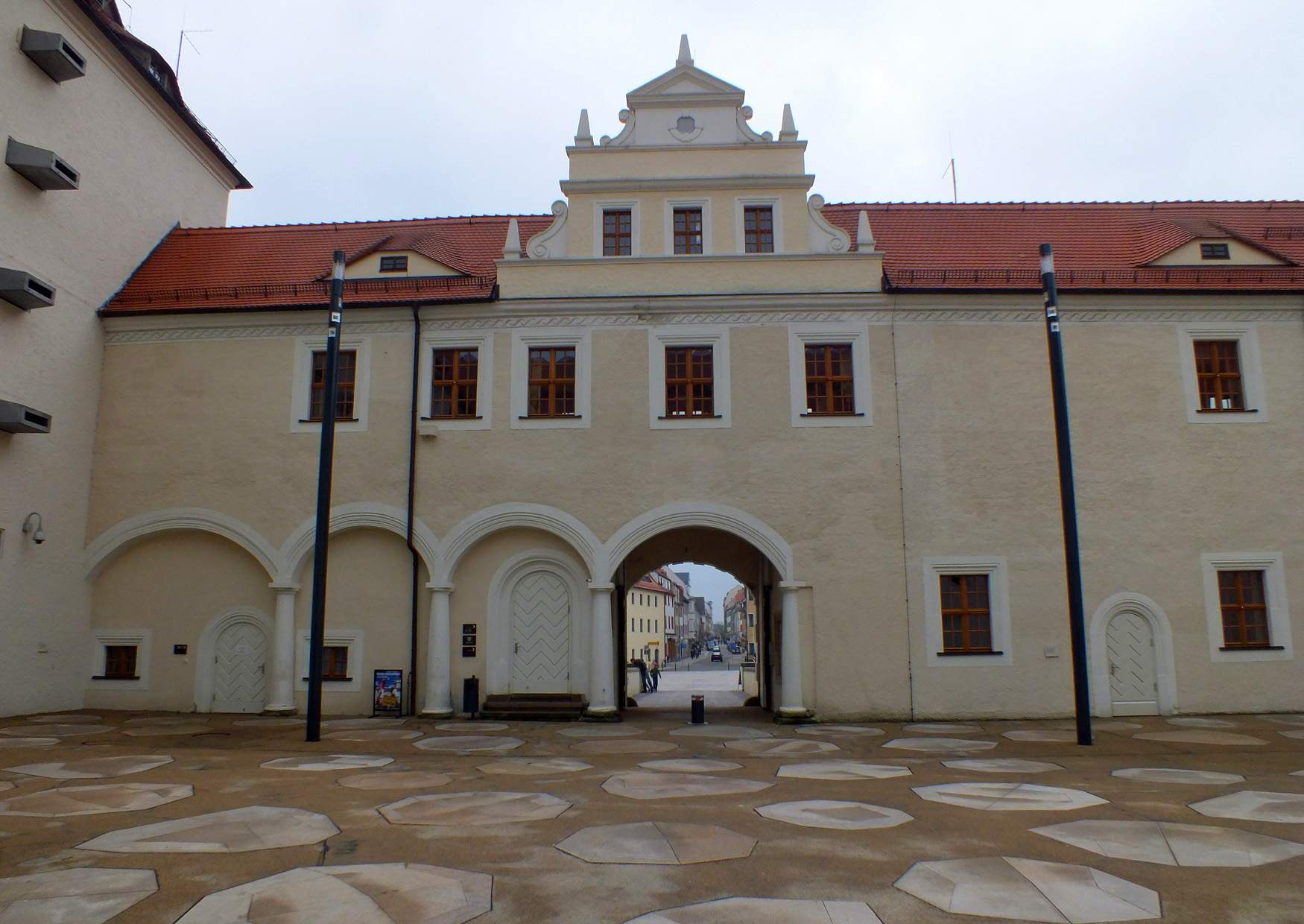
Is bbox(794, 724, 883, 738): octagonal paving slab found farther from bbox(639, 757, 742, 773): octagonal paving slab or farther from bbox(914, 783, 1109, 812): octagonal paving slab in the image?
bbox(914, 783, 1109, 812): octagonal paving slab

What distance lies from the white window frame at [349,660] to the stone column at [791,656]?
7.95m

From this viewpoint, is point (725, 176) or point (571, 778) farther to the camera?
point (725, 176)

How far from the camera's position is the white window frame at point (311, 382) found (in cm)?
1836

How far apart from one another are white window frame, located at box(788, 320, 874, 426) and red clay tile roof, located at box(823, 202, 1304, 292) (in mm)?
1225

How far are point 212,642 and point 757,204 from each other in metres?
14.1

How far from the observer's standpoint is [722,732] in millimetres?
15688

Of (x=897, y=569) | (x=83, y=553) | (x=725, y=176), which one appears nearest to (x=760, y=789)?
(x=897, y=569)

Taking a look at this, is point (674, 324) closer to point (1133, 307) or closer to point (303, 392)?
point (303, 392)

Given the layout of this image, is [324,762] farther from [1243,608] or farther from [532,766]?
[1243,608]

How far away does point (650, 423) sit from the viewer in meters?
17.9

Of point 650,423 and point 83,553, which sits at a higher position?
point 650,423

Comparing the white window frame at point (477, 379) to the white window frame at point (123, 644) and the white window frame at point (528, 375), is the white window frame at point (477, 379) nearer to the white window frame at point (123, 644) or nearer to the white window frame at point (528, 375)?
the white window frame at point (528, 375)

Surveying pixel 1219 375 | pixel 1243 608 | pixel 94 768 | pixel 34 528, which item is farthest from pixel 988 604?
pixel 34 528

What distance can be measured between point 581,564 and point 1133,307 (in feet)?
39.6
